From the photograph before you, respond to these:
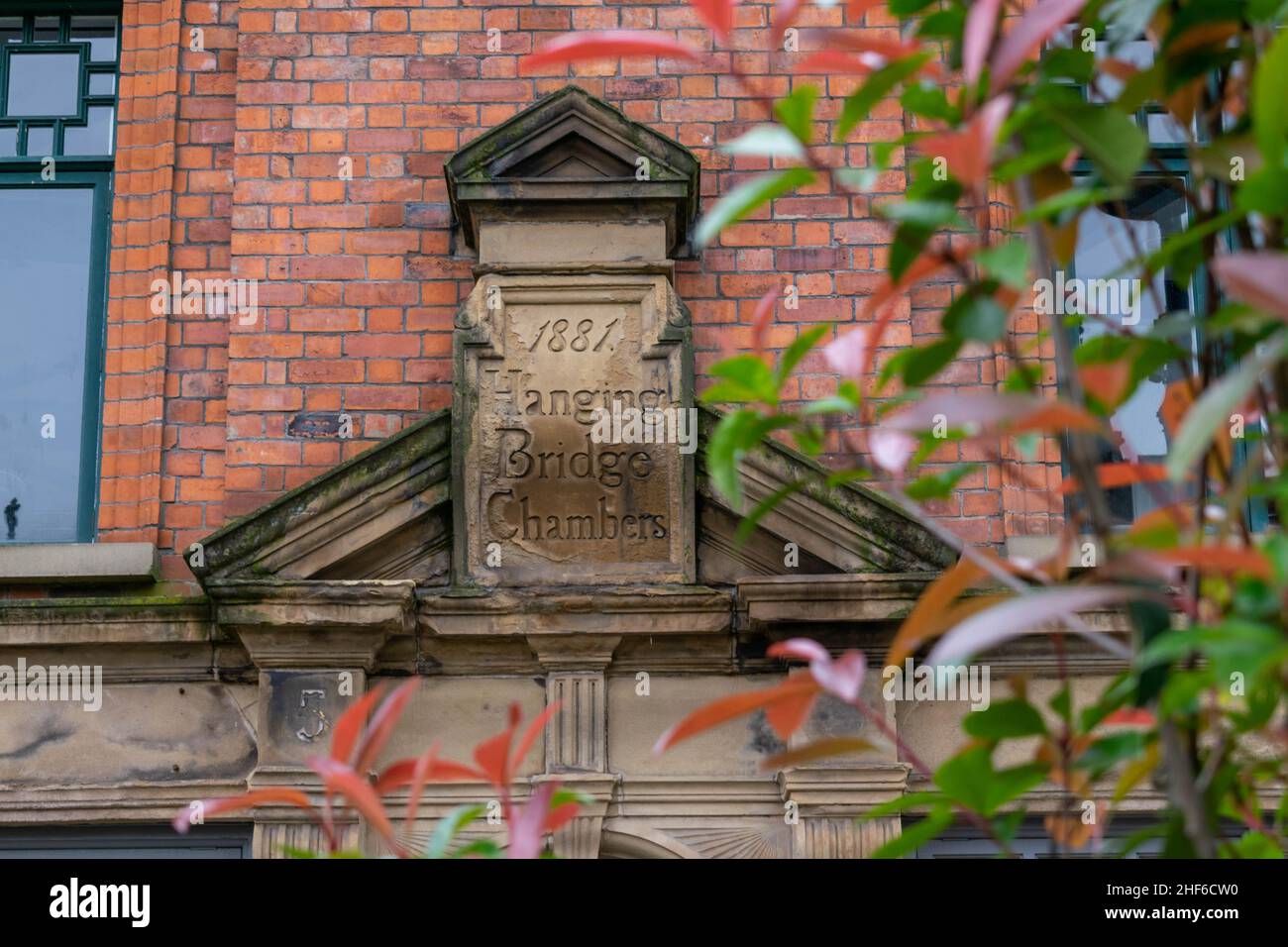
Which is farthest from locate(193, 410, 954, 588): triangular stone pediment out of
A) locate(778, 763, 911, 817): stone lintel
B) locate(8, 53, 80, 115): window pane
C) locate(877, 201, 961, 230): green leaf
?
locate(877, 201, 961, 230): green leaf

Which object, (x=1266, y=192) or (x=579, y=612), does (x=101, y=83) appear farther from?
(x=1266, y=192)

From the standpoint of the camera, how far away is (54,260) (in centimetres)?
599

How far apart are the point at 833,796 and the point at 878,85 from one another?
3.58m

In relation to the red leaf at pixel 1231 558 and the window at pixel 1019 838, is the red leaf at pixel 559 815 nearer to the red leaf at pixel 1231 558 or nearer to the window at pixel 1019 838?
the red leaf at pixel 1231 558

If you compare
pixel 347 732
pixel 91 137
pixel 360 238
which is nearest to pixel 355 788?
pixel 347 732

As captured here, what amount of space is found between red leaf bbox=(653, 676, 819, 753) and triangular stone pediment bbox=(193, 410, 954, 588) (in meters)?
3.38

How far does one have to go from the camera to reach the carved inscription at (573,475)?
515 centimetres

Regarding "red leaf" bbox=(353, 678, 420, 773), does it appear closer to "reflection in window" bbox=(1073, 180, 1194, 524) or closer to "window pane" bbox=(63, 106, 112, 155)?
"reflection in window" bbox=(1073, 180, 1194, 524)

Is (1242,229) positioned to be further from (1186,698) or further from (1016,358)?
(1186,698)

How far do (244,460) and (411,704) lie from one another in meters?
1.03

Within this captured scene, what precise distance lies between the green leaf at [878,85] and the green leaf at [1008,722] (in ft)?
2.08

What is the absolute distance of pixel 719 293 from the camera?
5637mm

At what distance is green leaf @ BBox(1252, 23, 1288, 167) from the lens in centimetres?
137

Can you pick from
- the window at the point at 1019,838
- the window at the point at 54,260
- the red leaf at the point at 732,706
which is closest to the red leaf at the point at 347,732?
the red leaf at the point at 732,706
